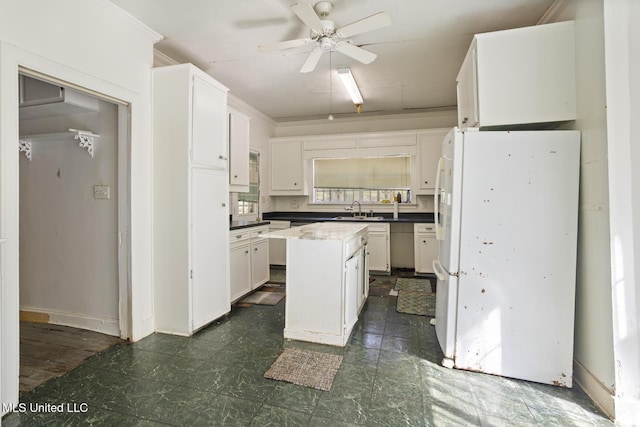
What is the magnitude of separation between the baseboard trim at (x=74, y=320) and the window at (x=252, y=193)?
213 cm

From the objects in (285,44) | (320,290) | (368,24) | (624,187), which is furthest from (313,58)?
(624,187)

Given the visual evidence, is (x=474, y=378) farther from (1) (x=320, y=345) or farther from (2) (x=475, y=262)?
(1) (x=320, y=345)

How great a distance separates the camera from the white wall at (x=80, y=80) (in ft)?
5.32

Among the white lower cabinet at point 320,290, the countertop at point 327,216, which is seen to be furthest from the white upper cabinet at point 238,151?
the white lower cabinet at point 320,290

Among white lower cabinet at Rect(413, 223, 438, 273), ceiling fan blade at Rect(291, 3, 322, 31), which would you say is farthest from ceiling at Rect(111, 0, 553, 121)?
white lower cabinet at Rect(413, 223, 438, 273)

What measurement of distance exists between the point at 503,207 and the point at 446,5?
5.16 feet

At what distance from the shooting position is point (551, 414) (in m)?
1.63

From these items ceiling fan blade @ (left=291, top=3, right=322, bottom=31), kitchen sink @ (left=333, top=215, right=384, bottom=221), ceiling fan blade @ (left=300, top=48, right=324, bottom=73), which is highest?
ceiling fan blade @ (left=291, top=3, right=322, bottom=31)

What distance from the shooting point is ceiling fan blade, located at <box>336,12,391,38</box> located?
2.02 metres

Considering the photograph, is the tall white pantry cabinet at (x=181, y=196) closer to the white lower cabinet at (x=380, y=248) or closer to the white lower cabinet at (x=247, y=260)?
the white lower cabinet at (x=247, y=260)

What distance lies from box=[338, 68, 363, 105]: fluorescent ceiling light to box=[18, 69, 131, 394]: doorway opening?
217 cm

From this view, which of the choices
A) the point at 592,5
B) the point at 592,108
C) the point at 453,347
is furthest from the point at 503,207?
the point at 592,5

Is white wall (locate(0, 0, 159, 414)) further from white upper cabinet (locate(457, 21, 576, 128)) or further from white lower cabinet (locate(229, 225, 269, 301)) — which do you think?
white upper cabinet (locate(457, 21, 576, 128))

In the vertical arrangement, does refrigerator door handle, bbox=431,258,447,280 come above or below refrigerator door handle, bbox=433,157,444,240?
below
